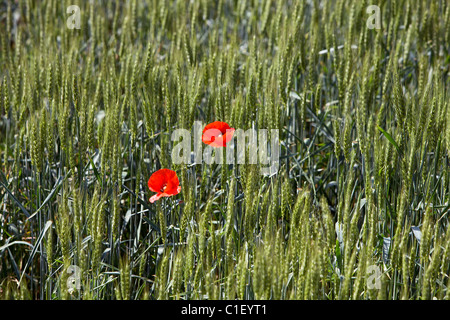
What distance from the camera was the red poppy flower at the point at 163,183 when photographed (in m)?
1.45

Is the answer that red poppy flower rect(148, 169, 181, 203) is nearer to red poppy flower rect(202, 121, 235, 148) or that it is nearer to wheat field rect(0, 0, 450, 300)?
wheat field rect(0, 0, 450, 300)

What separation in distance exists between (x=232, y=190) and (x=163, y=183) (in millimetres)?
351

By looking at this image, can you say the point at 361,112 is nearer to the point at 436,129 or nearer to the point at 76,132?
the point at 436,129

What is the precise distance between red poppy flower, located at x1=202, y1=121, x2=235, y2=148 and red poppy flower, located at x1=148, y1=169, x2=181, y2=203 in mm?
135

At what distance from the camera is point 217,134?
1508 millimetres

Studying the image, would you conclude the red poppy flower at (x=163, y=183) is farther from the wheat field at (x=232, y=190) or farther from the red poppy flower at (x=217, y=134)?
the red poppy flower at (x=217, y=134)

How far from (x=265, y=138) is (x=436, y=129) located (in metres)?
0.47

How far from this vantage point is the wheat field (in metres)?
1.21

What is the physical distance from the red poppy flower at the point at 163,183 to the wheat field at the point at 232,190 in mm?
25

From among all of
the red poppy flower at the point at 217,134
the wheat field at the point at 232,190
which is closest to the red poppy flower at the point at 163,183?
the wheat field at the point at 232,190

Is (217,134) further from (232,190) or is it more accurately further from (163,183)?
(232,190)

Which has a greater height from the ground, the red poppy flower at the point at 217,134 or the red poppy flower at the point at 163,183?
the red poppy flower at the point at 217,134

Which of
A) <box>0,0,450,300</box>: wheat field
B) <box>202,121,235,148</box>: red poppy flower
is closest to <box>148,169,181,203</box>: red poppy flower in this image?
<box>0,0,450,300</box>: wheat field
